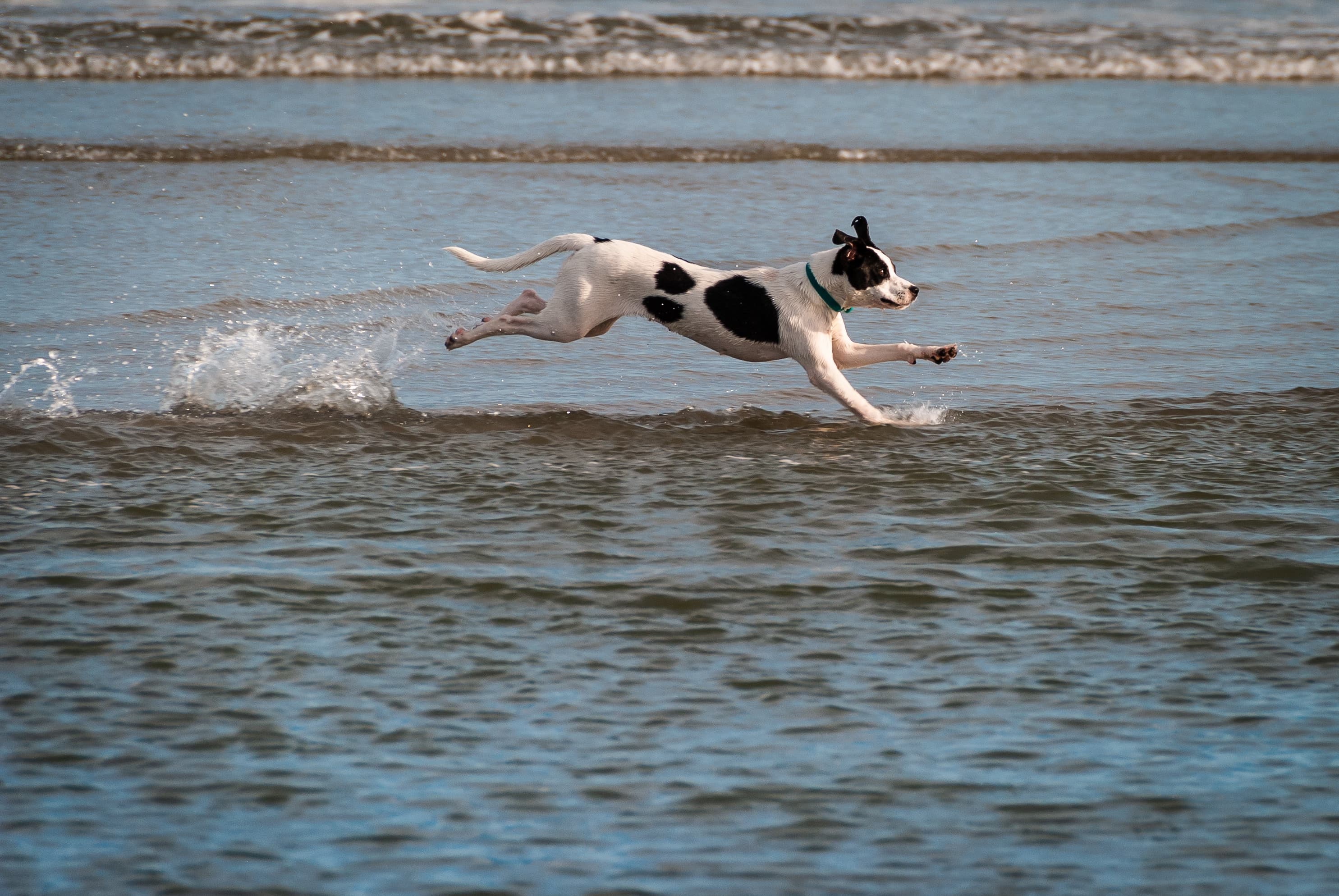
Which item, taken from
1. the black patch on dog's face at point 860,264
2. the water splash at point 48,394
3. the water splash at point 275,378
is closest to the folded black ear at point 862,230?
the black patch on dog's face at point 860,264

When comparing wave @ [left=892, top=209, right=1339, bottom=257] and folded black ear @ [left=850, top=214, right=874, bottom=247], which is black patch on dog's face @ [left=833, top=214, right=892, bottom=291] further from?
wave @ [left=892, top=209, right=1339, bottom=257]

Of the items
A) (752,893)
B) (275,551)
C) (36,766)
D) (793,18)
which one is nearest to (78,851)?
(36,766)

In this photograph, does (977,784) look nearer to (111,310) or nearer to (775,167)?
(111,310)

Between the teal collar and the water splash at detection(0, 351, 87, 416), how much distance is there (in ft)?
11.3

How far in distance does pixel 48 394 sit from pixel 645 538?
10.9 feet

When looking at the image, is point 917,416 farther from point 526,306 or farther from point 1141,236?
point 1141,236

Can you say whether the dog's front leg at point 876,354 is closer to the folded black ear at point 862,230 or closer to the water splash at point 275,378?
the folded black ear at point 862,230

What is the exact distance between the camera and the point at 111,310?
28.8 feet

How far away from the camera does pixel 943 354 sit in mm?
7242

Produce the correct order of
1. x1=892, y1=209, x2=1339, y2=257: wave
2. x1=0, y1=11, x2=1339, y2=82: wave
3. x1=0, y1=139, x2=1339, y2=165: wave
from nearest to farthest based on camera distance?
x1=892, y1=209, x2=1339, y2=257: wave → x1=0, y1=139, x2=1339, y2=165: wave → x1=0, y1=11, x2=1339, y2=82: wave

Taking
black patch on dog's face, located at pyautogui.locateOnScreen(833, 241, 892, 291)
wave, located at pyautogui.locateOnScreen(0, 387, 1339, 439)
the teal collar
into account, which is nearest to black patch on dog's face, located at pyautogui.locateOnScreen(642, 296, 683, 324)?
wave, located at pyautogui.locateOnScreen(0, 387, 1339, 439)

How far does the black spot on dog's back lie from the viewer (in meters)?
7.30

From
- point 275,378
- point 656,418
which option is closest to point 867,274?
point 656,418

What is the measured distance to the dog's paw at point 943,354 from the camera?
720cm
